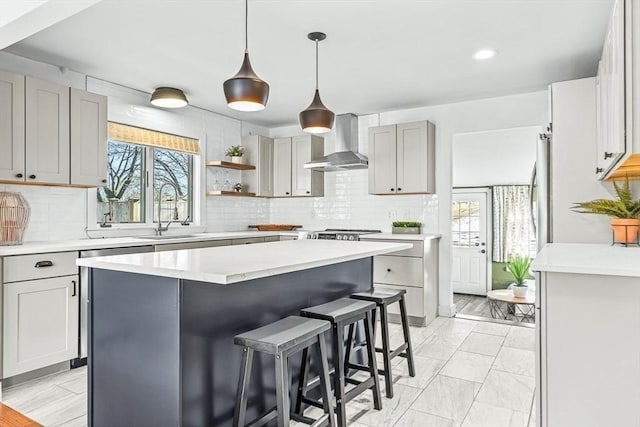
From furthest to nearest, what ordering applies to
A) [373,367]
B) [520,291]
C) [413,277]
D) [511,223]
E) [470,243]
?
[470,243]
[511,223]
[520,291]
[413,277]
[373,367]

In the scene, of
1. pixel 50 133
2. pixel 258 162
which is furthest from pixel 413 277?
pixel 50 133

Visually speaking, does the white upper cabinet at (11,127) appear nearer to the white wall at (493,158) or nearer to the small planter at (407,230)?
the small planter at (407,230)

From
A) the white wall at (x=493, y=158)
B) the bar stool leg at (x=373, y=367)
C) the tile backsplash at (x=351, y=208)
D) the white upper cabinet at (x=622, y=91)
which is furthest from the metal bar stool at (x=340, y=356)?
the white wall at (x=493, y=158)

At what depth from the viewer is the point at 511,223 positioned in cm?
676

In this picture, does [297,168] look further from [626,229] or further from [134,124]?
[626,229]

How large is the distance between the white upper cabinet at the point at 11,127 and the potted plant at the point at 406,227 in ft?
12.0

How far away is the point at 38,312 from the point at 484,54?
3900 mm

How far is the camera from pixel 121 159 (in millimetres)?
4316

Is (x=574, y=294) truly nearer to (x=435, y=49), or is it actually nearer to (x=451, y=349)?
(x=451, y=349)

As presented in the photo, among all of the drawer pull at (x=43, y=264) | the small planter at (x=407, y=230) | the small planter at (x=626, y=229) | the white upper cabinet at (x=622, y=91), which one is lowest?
the drawer pull at (x=43, y=264)

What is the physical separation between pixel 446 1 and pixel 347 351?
2334 millimetres

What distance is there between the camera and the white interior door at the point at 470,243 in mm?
6816

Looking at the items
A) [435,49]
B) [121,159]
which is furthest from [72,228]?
[435,49]

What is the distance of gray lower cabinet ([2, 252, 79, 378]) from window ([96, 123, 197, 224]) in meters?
1.09
